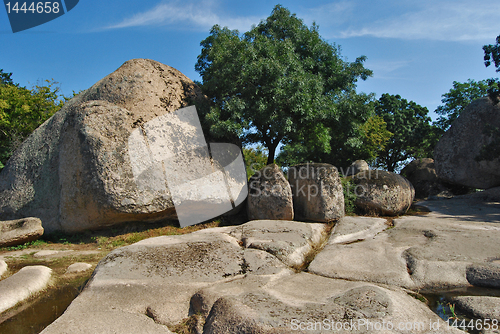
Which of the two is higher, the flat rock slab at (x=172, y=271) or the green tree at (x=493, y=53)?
the green tree at (x=493, y=53)

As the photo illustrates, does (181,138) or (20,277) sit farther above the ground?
(181,138)

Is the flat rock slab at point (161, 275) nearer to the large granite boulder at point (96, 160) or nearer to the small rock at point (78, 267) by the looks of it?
the small rock at point (78, 267)

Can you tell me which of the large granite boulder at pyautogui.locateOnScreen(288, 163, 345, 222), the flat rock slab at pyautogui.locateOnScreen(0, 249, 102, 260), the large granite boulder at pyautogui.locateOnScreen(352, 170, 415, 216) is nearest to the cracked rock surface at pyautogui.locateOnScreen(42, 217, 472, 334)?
the flat rock slab at pyautogui.locateOnScreen(0, 249, 102, 260)

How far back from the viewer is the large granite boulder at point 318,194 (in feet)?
27.5

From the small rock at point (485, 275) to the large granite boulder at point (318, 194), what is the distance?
3881 mm

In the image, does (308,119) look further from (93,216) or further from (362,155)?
(362,155)

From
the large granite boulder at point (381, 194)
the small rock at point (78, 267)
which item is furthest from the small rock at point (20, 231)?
the large granite boulder at point (381, 194)

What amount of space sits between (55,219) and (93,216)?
1527mm

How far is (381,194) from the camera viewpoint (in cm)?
912

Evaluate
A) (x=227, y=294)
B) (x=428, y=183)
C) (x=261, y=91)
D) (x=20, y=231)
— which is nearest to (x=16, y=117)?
(x=20, y=231)

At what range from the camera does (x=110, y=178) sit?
297 inches

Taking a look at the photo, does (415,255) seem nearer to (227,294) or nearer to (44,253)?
(227,294)

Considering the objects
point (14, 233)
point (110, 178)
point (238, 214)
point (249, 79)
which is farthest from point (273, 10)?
point (14, 233)

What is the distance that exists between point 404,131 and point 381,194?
15382 mm
